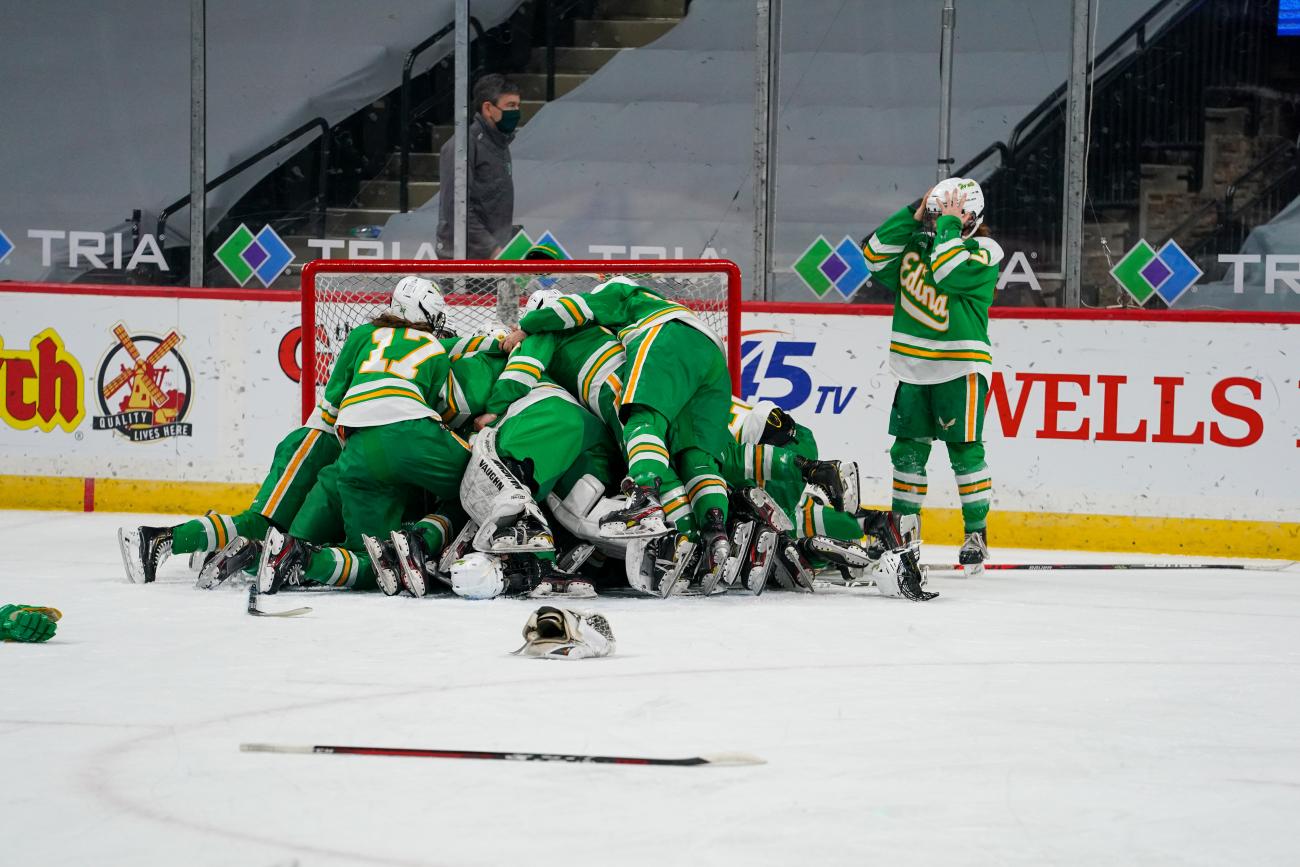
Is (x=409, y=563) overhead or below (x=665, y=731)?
overhead

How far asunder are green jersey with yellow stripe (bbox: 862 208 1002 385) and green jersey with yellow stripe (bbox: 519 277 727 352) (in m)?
0.95

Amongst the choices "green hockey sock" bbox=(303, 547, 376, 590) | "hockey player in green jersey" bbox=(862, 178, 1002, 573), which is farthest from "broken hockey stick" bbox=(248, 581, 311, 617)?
"hockey player in green jersey" bbox=(862, 178, 1002, 573)

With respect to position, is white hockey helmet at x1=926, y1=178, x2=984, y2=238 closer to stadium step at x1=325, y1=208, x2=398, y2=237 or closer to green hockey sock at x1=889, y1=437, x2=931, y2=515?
green hockey sock at x1=889, y1=437, x2=931, y2=515

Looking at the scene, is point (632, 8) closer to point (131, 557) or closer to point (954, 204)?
point (954, 204)

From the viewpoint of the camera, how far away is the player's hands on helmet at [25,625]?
13.9 feet

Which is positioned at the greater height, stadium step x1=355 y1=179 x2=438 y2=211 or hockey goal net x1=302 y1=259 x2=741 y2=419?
stadium step x1=355 y1=179 x2=438 y2=211

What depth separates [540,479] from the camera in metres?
5.34

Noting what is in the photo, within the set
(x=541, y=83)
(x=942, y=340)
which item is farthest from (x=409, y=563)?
(x=541, y=83)

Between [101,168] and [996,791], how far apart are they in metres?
6.83

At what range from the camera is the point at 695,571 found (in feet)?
17.7

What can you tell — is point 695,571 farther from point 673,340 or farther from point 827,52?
point 827,52

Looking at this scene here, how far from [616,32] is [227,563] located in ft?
13.0

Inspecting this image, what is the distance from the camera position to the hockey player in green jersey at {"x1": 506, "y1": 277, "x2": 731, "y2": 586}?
523cm

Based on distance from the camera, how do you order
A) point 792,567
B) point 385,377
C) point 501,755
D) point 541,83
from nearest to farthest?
point 501,755 < point 385,377 < point 792,567 < point 541,83
